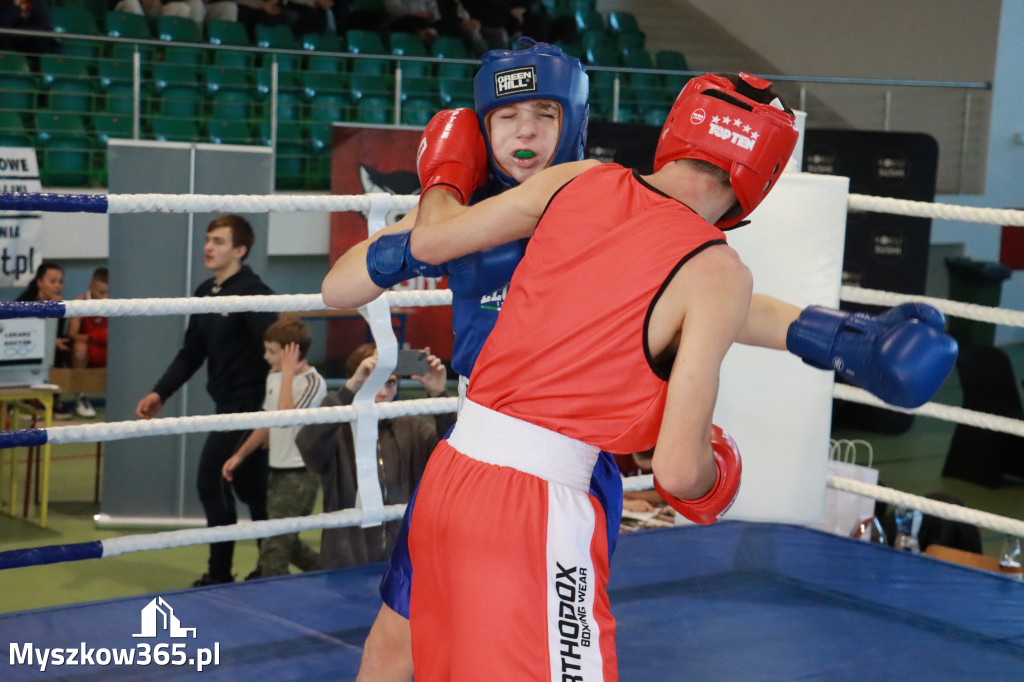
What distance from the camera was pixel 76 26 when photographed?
25.0ft

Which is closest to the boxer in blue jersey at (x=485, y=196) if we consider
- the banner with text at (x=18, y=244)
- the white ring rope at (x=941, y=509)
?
the white ring rope at (x=941, y=509)

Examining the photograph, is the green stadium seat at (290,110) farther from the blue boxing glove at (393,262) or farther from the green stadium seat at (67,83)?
the blue boxing glove at (393,262)

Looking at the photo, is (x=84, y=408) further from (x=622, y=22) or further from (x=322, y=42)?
(x=622, y=22)

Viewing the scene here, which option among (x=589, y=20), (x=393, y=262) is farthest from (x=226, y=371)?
(x=589, y=20)

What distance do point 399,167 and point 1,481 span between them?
289 centimetres

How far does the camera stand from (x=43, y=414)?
16.5 feet

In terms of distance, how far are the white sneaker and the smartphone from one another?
430 centimetres

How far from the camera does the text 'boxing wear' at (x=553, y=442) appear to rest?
4.48ft

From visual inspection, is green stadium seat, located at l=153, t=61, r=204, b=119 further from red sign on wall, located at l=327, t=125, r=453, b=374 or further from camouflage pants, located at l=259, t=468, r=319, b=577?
camouflage pants, located at l=259, t=468, r=319, b=577

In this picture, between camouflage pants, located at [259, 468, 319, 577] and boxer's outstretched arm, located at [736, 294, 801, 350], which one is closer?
boxer's outstretched arm, located at [736, 294, 801, 350]

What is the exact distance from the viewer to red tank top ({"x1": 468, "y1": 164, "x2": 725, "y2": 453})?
1365mm

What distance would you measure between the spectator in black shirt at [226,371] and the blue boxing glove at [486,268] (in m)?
2.48

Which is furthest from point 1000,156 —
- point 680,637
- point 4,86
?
point 680,637

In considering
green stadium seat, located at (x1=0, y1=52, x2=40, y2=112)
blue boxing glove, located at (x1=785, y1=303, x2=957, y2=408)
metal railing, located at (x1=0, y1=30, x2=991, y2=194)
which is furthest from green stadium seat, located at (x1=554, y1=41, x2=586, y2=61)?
blue boxing glove, located at (x1=785, y1=303, x2=957, y2=408)
